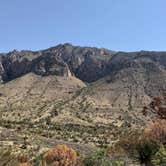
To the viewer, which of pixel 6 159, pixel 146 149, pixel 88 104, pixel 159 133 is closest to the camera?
pixel 6 159

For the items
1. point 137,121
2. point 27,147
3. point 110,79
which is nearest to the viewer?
point 27,147

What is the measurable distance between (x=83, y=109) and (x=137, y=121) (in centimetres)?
2279

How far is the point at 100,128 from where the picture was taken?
4692 inches

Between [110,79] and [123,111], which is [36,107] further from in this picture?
[110,79]

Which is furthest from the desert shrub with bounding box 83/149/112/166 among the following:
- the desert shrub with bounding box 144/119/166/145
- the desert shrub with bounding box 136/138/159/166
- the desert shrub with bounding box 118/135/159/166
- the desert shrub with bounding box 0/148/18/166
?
the desert shrub with bounding box 0/148/18/166

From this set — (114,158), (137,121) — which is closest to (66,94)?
(137,121)

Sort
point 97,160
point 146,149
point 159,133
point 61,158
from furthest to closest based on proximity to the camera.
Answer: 1. point 61,158
2. point 97,160
3. point 159,133
4. point 146,149

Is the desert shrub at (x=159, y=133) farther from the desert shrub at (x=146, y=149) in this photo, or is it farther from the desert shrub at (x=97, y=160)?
the desert shrub at (x=97, y=160)

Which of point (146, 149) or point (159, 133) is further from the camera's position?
point (159, 133)

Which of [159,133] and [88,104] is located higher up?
[159,133]

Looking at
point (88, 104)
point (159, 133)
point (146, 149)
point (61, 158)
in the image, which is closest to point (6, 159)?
point (61, 158)

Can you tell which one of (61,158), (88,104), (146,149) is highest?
(146,149)

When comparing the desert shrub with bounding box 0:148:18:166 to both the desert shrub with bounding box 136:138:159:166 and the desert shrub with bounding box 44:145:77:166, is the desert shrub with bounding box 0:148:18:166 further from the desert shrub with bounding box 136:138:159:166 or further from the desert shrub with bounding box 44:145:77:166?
the desert shrub with bounding box 136:138:159:166

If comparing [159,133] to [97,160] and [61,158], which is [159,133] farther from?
[61,158]
